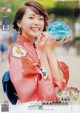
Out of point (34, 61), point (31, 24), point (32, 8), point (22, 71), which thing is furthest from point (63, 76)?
point (32, 8)

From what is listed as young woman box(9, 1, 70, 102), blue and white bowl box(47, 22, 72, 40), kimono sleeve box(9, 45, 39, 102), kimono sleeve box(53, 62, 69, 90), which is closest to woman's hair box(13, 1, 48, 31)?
young woman box(9, 1, 70, 102)

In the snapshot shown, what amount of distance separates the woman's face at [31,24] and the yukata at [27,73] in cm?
9

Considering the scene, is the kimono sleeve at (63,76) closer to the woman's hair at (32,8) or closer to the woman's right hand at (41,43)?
the woman's right hand at (41,43)

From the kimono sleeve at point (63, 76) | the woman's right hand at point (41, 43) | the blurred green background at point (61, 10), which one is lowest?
the kimono sleeve at point (63, 76)

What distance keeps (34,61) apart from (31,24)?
43 cm

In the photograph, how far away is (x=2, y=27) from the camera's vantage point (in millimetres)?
4250

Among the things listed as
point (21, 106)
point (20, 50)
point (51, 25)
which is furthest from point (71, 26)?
point (21, 106)

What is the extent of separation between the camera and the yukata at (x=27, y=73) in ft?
13.9

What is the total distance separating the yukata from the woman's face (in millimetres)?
95

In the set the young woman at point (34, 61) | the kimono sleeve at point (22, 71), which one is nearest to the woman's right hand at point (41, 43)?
the young woman at point (34, 61)

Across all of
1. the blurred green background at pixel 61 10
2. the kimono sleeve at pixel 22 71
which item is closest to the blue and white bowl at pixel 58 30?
the blurred green background at pixel 61 10

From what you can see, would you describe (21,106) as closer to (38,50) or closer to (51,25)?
(38,50)

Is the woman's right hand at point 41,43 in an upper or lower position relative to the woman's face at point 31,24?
lower

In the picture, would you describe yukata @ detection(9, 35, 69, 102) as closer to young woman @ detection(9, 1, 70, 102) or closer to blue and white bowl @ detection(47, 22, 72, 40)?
young woman @ detection(9, 1, 70, 102)
